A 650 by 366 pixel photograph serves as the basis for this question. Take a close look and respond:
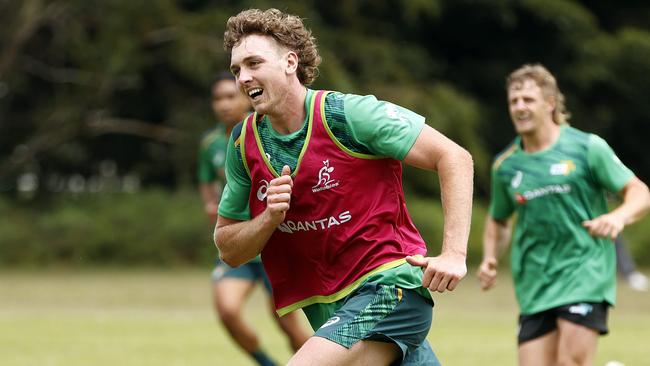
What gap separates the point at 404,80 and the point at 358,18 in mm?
1818

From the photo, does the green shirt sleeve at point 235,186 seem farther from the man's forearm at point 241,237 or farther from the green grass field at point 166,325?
the green grass field at point 166,325

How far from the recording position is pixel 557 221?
6.99m

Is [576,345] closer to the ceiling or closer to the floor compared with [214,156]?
closer to the ceiling

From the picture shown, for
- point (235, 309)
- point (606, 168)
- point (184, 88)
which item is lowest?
point (184, 88)

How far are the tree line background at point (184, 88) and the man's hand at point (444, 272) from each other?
59.7 feet

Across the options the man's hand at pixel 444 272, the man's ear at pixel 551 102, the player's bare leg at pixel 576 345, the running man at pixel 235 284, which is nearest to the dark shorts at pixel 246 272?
the running man at pixel 235 284

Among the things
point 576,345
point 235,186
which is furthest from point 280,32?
point 576,345

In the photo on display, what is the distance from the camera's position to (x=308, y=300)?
4.86 meters

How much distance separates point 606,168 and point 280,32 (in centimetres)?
286

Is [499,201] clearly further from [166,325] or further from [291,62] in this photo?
[166,325]

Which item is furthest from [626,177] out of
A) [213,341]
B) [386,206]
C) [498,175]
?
[213,341]

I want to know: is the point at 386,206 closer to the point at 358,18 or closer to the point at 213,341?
the point at 213,341

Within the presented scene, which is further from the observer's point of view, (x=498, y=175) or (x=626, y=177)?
(x=498, y=175)

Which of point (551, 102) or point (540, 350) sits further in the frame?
point (551, 102)
